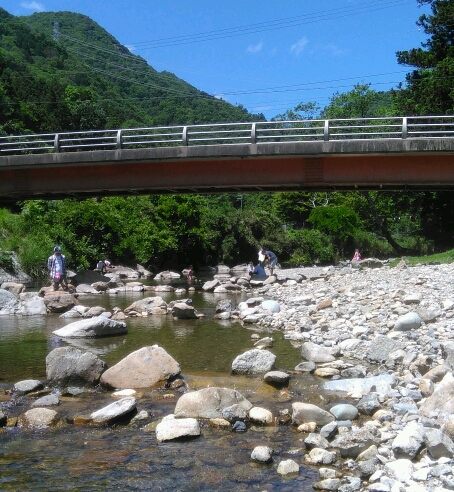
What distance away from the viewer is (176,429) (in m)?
7.33

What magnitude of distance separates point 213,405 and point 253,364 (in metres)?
2.46

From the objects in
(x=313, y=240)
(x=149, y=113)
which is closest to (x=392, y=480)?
(x=313, y=240)

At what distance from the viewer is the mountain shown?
75938mm

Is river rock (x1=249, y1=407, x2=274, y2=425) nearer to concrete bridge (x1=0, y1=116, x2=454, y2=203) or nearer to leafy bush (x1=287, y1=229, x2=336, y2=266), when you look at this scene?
concrete bridge (x1=0, y1=116, x2=454, y2=203)

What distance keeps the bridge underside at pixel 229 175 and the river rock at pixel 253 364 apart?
14.0 meters

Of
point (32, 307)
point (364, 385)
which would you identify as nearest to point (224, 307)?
point (32, 307)

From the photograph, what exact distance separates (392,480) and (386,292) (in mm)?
11407

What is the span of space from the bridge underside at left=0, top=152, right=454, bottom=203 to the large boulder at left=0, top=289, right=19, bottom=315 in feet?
27.5

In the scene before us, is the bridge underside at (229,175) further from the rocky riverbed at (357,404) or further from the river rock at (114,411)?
the river rock at (114,411)

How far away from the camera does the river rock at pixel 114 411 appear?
25.9 ft

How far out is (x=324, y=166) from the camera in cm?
2389

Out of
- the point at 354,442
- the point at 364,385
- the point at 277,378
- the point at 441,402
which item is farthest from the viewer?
the point at 277,378

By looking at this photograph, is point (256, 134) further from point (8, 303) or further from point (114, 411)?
point (114, 411)

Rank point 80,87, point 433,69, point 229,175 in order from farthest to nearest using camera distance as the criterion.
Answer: point 80,87 < point 433,69 < point 229,175
